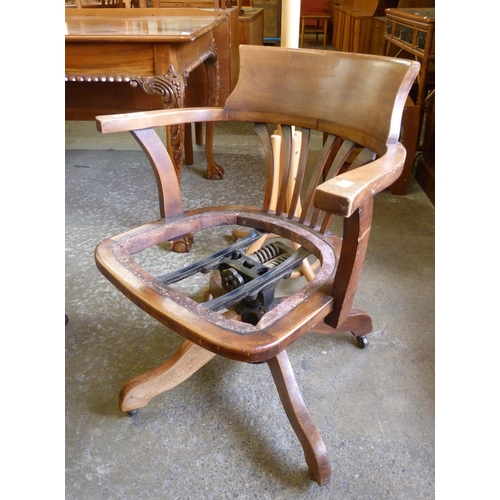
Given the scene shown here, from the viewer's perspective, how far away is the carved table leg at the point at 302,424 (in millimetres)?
950

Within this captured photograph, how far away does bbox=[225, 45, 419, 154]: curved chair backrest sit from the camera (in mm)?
897

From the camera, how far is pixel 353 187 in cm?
65

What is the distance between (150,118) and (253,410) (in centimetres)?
73

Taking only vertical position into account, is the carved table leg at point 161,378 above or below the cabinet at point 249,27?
below

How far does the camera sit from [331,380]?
4.06 feet

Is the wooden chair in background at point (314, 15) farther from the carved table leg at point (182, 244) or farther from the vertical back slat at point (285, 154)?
the vertical back slat at point (285, 154)

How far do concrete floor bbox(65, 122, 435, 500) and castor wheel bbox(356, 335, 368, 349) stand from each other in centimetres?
2

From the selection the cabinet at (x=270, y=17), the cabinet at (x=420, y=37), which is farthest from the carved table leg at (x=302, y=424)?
the cabinet at (x=270, y=17)

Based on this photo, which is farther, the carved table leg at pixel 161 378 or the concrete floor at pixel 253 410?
the carved table leg at pixel 161 378

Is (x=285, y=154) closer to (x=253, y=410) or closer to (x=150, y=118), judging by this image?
(x=150, y=118)

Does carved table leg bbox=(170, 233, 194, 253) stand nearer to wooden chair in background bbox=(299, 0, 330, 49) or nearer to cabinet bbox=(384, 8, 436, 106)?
cabinet bbox=(384, 8, 436, 106)

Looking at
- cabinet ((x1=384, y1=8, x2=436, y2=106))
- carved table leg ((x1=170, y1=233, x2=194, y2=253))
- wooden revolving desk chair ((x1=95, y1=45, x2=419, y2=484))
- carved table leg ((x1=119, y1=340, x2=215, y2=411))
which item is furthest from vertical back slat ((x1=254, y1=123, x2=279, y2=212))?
cabinet ((x1=384, y1=8, x2=436, y2=106))

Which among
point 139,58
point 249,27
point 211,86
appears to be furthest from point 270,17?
point 139,58

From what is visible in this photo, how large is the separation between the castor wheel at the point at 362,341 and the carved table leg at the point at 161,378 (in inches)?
18.5
